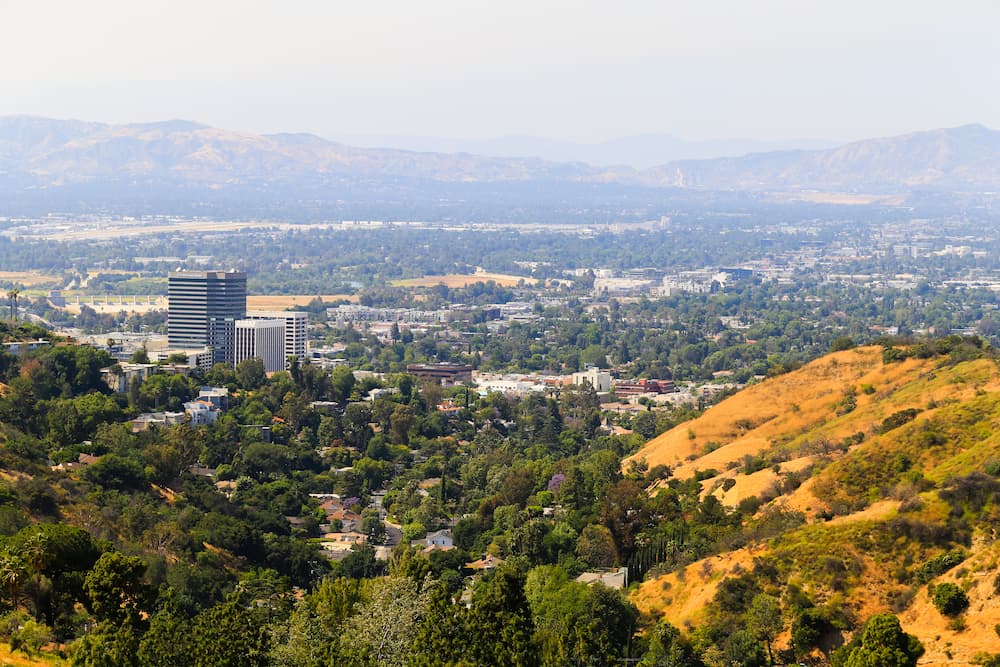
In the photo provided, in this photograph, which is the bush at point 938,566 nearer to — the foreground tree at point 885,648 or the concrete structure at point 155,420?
the foreground tree at point 885,648

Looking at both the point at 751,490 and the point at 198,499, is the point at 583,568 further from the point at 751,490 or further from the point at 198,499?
the point at 198,499

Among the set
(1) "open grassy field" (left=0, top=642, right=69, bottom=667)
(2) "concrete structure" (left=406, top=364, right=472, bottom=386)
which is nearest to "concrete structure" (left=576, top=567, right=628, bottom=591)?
(1) "open grassy field" (left=0, top=642, right=69, bottom=667)

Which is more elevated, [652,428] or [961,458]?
[961,458]

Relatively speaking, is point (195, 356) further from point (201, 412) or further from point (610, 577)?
point (610, 577)

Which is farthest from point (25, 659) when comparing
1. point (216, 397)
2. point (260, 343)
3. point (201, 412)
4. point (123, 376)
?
point (260, 343)

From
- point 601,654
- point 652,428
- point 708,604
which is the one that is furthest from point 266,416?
point 601,654

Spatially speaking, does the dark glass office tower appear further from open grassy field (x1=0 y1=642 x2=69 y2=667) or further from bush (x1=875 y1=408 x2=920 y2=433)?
open grassy field (x1=0 y1=642 x2=69 y2=667)
